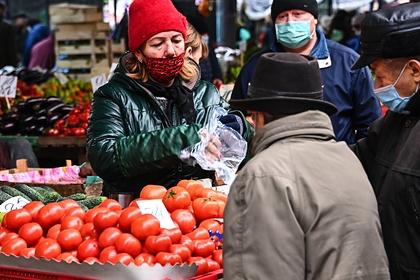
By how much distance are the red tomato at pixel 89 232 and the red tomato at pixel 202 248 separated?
0.41 meters

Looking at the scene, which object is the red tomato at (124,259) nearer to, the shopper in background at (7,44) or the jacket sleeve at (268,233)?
the jacket sleeve at (268,233)

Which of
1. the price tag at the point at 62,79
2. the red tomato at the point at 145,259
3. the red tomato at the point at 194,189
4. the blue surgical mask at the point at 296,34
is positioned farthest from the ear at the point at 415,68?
the price tag at the point at 62,79

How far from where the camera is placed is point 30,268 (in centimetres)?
351

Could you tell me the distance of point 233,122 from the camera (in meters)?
4.46

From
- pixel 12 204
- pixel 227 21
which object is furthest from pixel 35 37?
pixel 12 204

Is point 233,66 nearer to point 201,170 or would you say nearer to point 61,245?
point 201,170

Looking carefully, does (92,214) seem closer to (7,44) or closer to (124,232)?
(124,232)

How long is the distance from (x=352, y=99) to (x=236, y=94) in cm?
80

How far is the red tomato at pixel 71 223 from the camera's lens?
12.1 ft

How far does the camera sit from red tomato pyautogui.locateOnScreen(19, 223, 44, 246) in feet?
12.2

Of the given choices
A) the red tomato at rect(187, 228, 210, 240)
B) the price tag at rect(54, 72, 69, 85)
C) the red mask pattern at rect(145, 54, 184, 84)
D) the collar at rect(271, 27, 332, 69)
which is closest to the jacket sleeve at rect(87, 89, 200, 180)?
the red mask pattern at rect(145, 54, 184, 84)

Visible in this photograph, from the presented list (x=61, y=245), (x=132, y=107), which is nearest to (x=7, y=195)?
(x=132, y=107)

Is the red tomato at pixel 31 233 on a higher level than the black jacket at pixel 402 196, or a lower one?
lower

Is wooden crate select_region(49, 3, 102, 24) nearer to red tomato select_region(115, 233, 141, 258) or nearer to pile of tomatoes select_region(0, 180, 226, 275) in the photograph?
pile of tomatoes select_region(0, 180, 226, 275)
